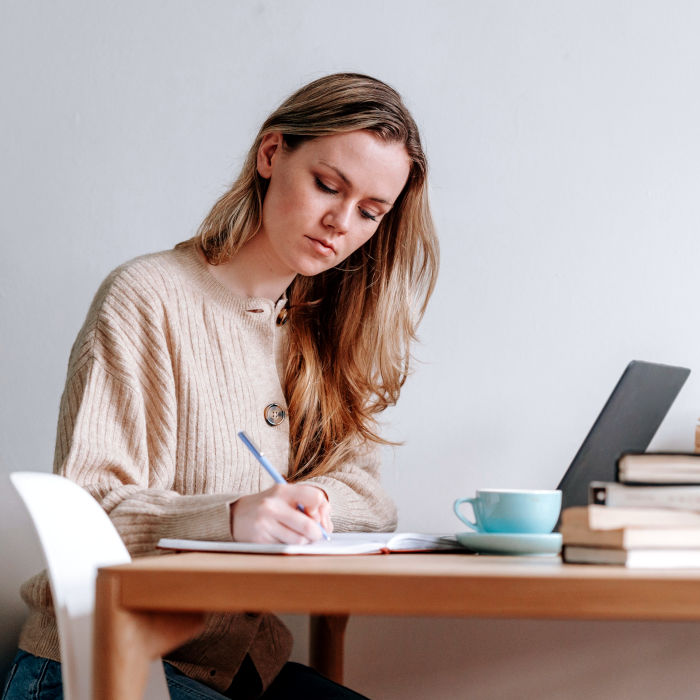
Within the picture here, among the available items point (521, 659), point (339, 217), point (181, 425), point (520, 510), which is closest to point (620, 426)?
point (520, 510)

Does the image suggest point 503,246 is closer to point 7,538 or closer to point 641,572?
point 7,538

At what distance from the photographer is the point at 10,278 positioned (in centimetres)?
164

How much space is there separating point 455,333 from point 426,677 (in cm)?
66

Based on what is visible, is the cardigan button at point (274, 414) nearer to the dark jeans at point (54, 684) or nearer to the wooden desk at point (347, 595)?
the dark jeans at point (54, 684)

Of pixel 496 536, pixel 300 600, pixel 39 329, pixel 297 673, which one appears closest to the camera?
pixel 300 600

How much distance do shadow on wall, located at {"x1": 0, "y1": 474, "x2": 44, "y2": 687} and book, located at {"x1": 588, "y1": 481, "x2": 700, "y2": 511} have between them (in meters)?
0.88

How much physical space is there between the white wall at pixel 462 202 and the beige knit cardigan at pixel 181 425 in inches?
13.8

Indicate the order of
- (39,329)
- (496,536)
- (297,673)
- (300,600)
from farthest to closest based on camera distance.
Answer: (39,329) < (297,673) < (496,536) < (300,600)

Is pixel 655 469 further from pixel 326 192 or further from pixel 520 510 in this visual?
pixel 326 192

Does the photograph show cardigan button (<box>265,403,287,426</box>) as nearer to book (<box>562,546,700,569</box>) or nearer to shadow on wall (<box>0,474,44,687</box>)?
shadow on wall (<box>0,474,44,687</box>)

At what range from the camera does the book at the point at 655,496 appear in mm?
646

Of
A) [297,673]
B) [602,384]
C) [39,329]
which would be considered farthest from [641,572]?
[39,329]

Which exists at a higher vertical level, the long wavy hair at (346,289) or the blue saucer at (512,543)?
the long wavy hair at (346,289)

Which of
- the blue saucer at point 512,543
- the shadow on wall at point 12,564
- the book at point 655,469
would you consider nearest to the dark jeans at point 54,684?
the shadow on wall at point 12,564
